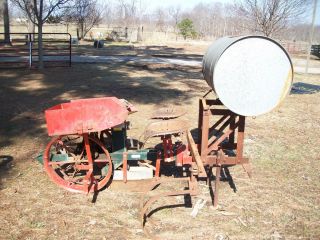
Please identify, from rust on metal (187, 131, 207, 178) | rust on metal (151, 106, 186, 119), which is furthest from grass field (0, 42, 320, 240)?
rust on metal (151, 106, 186, 119)

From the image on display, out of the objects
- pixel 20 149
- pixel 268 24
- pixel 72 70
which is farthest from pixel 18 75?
pixel 268 24

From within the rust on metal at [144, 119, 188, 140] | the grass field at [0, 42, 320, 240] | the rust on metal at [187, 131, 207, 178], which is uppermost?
the rust on metal at [144, 119, 188, 140]

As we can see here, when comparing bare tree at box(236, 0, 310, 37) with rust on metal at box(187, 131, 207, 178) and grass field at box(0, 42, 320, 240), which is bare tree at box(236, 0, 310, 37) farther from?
rust on metal at box(187, 131, 207, 178)

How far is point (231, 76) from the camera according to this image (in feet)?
18.1

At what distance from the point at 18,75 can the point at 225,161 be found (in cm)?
1193

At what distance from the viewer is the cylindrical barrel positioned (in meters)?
5.43

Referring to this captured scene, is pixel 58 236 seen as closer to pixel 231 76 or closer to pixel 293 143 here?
pixel 231 76

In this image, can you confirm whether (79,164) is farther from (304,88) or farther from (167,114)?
(304,88)

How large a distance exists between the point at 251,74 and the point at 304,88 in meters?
11.8

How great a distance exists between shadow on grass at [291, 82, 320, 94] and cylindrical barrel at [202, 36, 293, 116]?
406 inches

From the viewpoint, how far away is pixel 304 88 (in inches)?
638

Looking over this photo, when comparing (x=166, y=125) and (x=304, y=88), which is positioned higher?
(x=166, y=125)

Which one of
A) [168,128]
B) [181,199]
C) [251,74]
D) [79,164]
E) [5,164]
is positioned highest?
[251,74]

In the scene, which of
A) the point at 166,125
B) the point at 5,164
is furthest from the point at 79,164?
the point at 166,125
